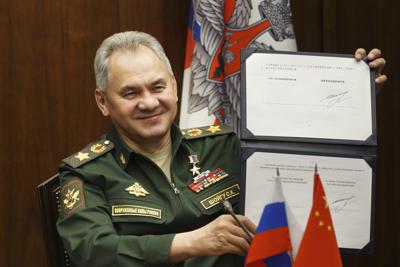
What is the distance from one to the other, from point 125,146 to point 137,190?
0.14 m

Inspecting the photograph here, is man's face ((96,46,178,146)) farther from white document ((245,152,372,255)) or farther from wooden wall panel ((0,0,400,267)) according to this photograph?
wooden wall panel ((0,0,400,267))

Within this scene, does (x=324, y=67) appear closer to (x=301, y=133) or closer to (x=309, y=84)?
(x=309, y=84)

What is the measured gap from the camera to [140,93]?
1.75m

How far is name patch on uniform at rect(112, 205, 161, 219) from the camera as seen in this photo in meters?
1.71

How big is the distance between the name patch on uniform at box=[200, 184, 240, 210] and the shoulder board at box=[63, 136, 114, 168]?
1.11ft

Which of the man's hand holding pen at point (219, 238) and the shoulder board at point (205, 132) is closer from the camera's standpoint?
the man's hand holding pen at point (219, 238)

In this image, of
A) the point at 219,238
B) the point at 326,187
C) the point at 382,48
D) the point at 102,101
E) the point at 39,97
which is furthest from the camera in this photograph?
the point at 382,48

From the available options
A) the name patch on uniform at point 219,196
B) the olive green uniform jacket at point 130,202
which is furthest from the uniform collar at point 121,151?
the name patch on uniform at point 219,196

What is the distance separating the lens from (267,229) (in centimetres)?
128

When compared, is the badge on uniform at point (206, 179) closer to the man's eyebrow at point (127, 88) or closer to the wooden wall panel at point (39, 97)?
the man's eyebrow at point (127, 88)

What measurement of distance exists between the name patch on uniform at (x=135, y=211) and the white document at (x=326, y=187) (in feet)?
0.90

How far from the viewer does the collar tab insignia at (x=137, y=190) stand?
5.70 ft

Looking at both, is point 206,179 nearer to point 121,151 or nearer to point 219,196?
point 219,196
